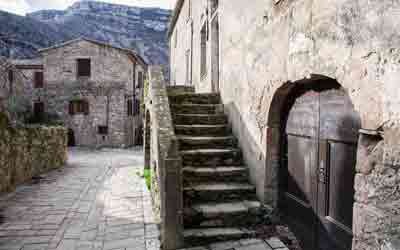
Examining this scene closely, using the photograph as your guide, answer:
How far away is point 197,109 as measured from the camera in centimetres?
592

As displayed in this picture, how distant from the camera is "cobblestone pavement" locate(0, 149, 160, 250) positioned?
3.83 metres

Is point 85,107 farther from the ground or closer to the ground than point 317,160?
farther from the ground

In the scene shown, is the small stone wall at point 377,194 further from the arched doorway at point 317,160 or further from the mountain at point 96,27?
the mountain at point 96,27

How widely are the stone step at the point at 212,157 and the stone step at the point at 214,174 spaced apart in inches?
6.4

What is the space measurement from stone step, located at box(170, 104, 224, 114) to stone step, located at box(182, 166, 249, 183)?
170 cm

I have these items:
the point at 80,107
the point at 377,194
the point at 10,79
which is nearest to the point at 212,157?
the point at 377,194

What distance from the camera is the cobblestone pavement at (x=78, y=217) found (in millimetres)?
3826

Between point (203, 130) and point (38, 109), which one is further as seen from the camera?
point (38, 109)

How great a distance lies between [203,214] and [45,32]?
40130mm

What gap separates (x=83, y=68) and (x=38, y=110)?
4794 millimetres

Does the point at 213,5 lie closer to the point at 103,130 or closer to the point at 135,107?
the point at 103,130

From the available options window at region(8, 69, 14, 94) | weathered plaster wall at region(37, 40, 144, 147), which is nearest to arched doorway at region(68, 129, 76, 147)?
weathered plaster wall at region(37, 40, 144, 147)

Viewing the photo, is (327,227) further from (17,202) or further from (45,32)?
(45,32)

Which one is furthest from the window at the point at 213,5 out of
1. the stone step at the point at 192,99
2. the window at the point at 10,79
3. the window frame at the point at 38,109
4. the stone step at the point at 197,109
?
the window frame at the point at 38,109
